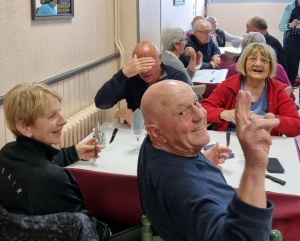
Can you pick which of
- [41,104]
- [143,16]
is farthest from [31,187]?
[143,16]

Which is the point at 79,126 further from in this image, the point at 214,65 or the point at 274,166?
the point at 214,65

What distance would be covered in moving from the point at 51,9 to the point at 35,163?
1.33 metres

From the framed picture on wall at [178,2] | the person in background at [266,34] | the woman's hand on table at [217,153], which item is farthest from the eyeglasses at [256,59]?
the framed picture on wall at [178,2]

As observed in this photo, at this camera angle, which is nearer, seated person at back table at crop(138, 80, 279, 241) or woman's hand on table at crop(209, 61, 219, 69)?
seated person at back table at crop(138, 80, 279, 241)

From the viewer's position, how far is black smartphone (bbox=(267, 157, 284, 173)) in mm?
1887

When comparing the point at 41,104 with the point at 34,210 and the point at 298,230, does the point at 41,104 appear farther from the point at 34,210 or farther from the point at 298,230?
the point at 298,230

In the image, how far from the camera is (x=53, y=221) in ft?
4.31

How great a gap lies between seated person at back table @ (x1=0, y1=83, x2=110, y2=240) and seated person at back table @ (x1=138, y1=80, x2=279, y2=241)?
0.34 m

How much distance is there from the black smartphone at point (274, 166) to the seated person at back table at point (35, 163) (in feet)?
2.65

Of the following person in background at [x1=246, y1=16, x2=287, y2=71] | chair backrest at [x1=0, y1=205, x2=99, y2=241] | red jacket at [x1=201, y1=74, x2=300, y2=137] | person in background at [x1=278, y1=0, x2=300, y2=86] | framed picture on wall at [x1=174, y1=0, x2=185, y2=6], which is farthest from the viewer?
person in background at [x1=278, y1=0, x2=300, y2=86]

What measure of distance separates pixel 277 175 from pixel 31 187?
3.55 ft

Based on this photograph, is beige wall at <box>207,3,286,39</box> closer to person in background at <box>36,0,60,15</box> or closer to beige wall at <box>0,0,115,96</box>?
beige wall at <box>0,0,115,96</box>

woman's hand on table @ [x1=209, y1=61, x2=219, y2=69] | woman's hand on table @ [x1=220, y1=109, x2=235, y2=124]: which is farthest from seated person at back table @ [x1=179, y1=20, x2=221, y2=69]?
woman's hand on table @ [x1=220, y1=109, x2=235, y2=124]

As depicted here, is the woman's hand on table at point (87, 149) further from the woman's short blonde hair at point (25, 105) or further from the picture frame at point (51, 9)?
the picture frame at point (51, 9)
